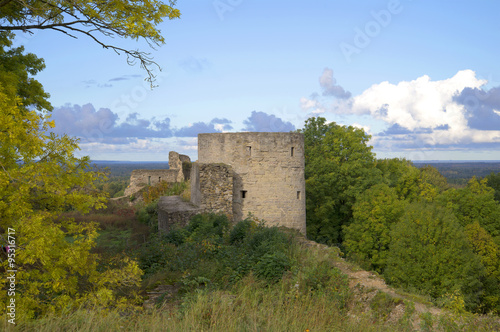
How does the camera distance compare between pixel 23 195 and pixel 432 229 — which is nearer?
pixel 23 195

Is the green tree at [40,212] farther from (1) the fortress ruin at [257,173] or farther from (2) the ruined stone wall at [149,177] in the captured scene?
(2) the ruined stone wall at [149,177]

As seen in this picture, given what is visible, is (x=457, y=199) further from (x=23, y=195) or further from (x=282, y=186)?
(x=23, y=195)

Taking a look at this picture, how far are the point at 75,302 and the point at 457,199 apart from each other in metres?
25.7

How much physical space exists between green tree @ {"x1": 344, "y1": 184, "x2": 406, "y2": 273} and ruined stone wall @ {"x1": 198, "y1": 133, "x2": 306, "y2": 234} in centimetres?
809

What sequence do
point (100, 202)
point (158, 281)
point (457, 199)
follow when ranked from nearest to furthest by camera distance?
1. point (100, 202)
2. point (158, 281)
3. point (457, 199)

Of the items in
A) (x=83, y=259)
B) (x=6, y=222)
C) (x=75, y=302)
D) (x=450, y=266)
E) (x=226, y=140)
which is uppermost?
(x=226, y=140)

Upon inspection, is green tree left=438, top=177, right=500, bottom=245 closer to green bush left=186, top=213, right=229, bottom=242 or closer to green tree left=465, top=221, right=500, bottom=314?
green tree left=465, top=221, right=500, bottom=314

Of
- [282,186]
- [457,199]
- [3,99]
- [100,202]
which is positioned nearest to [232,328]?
[100,202]

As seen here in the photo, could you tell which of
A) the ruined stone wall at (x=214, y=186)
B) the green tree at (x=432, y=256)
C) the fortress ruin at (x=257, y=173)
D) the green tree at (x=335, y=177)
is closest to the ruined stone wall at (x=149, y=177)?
the green tree at (x=335, y=177)

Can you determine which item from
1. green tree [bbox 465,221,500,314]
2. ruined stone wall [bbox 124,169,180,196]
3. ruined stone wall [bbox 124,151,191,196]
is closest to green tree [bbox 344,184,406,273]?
green tree [bbox 465,221,500,314]

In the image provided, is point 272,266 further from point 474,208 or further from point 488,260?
point 474,208

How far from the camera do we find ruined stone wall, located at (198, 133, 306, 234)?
15.5 m

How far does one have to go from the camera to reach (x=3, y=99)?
18.0 feet

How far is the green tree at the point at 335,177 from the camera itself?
942 inches
